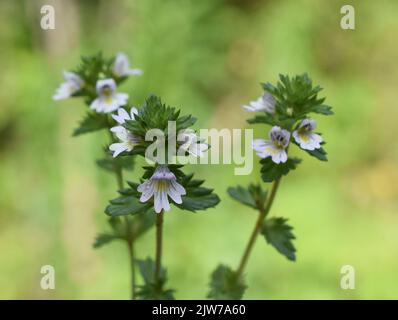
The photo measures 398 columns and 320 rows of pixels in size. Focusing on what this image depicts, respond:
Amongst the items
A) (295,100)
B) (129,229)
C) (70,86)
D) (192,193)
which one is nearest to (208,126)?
(70,86)

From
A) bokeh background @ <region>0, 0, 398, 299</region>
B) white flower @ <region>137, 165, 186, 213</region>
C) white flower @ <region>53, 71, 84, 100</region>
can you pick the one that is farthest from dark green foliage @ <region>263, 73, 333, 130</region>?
bokeh background @ <region>0, 0, 398, 299</region>

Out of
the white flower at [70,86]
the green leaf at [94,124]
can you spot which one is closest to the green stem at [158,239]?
the green leaf at [94,124]

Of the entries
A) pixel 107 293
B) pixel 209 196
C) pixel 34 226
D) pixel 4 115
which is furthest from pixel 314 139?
pixel 4 115

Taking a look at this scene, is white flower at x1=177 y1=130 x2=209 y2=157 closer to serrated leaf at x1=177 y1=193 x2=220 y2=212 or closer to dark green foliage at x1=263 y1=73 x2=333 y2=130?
serrated leaf at x1=177 y1=193 x2=220 y2=212

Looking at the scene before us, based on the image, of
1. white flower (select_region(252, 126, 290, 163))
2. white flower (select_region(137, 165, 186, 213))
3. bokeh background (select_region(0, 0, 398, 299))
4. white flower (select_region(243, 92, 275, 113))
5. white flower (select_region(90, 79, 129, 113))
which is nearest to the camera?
white flower (select_region(137, 165, 186, 213))

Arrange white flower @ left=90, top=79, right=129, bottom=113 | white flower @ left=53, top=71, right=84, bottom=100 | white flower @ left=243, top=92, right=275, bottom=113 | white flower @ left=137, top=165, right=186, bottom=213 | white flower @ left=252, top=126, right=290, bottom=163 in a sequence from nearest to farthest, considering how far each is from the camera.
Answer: white flower @ left=137, top=165, right=186, bottom=213 < white flower @ left=252, top=126, right=290, bottom=163 < white flower @ left=243, top=92, right=275, bottom=113 < white flower @ left=90, top=79, right=129, bottom=113 < white flower @ left=53, top=71, right=84, bottom=100
